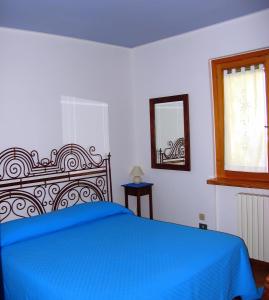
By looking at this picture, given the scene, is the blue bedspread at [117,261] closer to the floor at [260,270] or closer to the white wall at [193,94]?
the floor at [260,270]

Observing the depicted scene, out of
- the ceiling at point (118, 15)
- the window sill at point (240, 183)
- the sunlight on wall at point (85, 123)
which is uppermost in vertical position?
the ceiling at point (118, 15)

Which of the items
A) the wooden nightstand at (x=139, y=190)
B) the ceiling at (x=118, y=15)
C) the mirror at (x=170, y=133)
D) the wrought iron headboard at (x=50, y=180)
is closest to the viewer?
the ceiling at (x=118, y=15)

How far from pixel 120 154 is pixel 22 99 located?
146 centimetres

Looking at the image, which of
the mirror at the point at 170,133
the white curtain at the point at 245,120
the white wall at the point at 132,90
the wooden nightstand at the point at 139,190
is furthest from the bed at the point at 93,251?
the white curtain at the point at 245,120

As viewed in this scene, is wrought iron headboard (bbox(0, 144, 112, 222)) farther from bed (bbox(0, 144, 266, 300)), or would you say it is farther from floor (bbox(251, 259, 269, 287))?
floor (bbox(251, 259, 269, 287))

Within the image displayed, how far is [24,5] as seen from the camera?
9.32 feet

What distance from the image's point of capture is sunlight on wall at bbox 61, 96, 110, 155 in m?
3.87

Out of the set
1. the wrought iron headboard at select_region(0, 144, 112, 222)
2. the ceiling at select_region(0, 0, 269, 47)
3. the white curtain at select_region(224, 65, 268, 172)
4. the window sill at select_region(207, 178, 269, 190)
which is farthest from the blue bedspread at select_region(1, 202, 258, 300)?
the ceiling at select_region(0, 0, 269, 47)

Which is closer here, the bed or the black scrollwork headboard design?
the bed

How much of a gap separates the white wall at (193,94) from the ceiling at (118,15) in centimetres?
18

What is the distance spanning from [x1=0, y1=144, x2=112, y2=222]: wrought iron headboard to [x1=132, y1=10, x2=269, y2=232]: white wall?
0.75m

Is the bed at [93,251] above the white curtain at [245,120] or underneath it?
underneath

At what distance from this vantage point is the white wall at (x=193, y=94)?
11.6ft

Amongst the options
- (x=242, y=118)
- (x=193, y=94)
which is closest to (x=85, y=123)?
(x=193, y=94)
